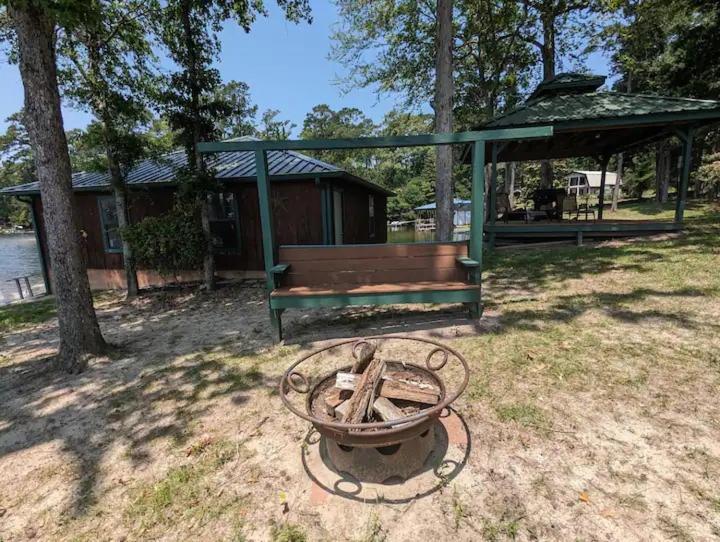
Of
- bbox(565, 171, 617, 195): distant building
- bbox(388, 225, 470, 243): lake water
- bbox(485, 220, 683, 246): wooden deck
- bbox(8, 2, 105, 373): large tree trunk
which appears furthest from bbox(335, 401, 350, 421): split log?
bbox(565, 171, 617, 195): distant building

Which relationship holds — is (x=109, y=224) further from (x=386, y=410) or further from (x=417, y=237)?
(x=417, y=237)

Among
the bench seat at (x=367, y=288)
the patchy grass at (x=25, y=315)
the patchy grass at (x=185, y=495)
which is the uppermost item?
the bench seat at (x=367, y=288)

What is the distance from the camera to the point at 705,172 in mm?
14586

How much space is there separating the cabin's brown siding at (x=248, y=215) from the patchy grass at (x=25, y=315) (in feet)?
6.23

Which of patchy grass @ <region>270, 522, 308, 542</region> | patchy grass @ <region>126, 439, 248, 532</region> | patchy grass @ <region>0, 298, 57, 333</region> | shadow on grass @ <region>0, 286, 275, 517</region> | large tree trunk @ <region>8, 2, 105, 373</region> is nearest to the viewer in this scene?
patchy grass @ <region>270, 522, 308, 542</region>

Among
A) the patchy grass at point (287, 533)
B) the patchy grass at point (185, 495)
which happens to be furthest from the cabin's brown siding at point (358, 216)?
the patchy grass at point (287, 533)

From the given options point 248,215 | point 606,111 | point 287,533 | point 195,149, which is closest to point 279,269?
point 287,533

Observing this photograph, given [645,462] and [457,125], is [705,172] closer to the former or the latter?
[457,125]

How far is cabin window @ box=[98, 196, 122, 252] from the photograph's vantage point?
9.48 m

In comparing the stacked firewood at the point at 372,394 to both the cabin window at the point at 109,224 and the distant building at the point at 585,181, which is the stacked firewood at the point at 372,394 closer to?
the cabin window at the point at 109,224

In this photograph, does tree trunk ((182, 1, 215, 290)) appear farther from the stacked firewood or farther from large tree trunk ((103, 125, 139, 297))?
the stacked firewood

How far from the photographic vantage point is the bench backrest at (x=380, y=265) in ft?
14.9

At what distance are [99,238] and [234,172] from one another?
442 centimetres

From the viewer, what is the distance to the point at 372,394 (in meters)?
2.03
